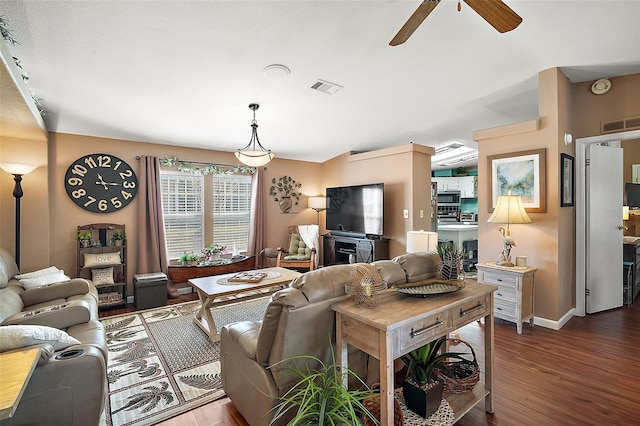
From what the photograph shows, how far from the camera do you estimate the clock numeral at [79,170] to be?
4.21m

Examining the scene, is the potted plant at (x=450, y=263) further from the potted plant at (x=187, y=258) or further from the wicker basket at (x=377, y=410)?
the potted plant at (x=187, y=258)

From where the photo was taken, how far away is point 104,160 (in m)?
4.42

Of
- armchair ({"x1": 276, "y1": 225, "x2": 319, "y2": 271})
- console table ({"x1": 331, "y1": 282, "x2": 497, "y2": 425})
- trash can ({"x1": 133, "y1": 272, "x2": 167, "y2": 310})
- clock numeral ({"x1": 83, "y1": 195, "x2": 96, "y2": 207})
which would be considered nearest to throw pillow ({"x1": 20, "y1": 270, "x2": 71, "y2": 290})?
trash can ({"x1": 133, "y1": 272, "x2": 167, "y2": 310})

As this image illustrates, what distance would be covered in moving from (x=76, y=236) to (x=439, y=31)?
16.7 ft

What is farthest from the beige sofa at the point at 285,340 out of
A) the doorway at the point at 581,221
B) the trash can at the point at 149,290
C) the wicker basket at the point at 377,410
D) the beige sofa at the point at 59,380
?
the doorway at the point at 581,221

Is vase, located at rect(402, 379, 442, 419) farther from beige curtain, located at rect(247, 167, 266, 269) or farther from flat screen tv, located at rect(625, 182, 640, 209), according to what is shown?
flat screen tv, located at rect(625, 182, 640, 209)

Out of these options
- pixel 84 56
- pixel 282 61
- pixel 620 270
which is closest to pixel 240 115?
pixel 282 61

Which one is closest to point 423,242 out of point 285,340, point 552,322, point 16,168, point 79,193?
point 285,340

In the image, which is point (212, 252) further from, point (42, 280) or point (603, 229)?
point (603, 229)

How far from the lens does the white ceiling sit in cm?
230

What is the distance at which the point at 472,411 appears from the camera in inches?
79.7

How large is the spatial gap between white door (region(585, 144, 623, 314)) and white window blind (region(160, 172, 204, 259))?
18.7 feet

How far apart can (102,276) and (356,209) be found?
13.4 ft

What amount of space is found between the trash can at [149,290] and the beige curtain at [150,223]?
1.13 feet
